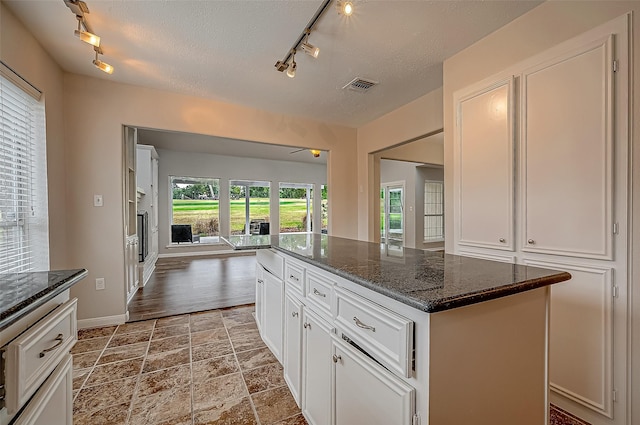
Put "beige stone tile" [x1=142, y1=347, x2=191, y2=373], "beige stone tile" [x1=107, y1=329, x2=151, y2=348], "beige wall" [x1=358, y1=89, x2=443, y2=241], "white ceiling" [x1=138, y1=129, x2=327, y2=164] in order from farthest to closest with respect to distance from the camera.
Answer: "white ceiling" [x1=138, y1=129, x2=327, y2=164] → "beige wall" [x1=358, y1=89, x2=443, y2=241] → "beige stone tile" [x1=107, y1=329, x2=151, y2=348] → "beige stone tile" [x1=142, y1=347, x2=191, y2=373]

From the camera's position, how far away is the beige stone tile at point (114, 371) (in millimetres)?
1955

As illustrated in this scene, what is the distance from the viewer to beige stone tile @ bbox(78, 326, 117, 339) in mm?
2641

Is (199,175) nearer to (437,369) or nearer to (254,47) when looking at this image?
(254,47)

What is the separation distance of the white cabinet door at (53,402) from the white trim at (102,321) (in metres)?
2.22

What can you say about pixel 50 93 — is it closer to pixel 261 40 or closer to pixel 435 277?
pixel 261 40

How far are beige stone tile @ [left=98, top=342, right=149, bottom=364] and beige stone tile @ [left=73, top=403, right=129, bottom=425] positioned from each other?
639mm

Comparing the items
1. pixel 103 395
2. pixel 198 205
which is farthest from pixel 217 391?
pixel 198 205

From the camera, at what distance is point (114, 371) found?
6.73 ft

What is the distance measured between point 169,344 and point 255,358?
0.85 m

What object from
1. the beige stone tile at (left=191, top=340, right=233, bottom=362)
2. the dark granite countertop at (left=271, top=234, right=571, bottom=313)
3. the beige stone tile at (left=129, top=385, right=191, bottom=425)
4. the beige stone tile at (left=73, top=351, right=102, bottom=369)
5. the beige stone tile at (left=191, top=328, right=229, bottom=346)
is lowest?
the beige stone tile at (left=191, top=340, right=233, bottom=362)

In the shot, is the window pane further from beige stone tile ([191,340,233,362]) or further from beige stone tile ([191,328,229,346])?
beige stone tile ([191,340,233,362])

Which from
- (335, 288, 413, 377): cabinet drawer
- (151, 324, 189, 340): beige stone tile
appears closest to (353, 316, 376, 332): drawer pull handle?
(335, 288, 413, 377): cabinet drawer

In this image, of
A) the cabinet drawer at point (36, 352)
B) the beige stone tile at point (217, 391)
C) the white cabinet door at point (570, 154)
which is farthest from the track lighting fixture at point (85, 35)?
the white cabinet door at point (570, 154)

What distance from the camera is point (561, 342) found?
1.74 meters
